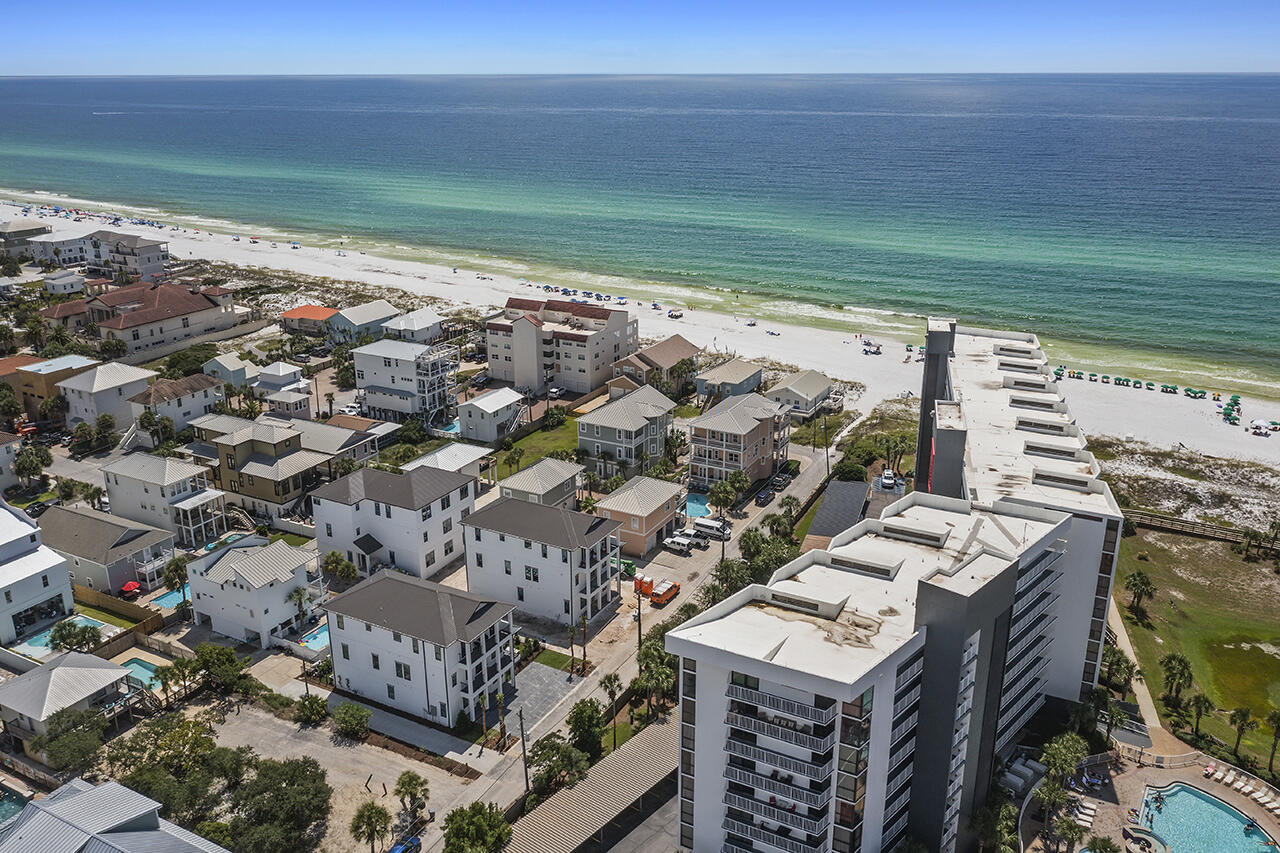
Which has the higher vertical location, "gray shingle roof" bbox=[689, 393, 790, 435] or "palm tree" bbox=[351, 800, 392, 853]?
"gray shingle roof" bbox=[689, 393, 790, 435]

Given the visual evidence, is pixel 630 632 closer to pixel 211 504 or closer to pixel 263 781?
pixel 263 781

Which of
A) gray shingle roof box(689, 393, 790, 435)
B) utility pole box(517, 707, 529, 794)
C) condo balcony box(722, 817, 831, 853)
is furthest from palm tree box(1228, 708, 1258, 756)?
gray shingle roof box(689, 393, 790, 435)

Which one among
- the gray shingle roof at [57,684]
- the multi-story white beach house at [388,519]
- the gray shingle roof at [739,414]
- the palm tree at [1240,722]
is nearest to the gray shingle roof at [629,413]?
the gray shingle roof at [739,414]

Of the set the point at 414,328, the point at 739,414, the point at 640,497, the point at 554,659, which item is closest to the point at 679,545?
the point at 640,497

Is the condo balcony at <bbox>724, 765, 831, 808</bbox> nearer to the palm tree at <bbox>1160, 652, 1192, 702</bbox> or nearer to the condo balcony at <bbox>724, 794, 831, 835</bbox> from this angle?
the condo balcony at <bbox>724, 794, 831, 835</bbox>

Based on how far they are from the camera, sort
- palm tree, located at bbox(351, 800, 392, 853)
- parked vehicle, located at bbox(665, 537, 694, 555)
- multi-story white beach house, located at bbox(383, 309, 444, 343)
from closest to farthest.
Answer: palm tree, located at bbox(351, 800, 392, 853), parked vehicle, located at bbox(665, 537, 694, 555), multi-story white beach house, located at bbox(383, 309, 444, 343)

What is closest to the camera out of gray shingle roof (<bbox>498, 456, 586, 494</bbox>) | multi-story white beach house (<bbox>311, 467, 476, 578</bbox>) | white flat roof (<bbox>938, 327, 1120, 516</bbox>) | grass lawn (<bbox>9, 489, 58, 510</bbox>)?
white flat roof (<bbox>938, 327, 1120, 516</bbox>)

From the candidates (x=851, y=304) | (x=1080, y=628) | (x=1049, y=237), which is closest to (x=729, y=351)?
(x=851, y=304)

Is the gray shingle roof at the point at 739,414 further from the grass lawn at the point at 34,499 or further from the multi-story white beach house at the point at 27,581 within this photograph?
the grass lawn at the point at 34,499

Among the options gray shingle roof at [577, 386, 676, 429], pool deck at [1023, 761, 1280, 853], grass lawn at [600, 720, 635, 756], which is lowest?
pool deck at [1023, 761, 1280, 853]
